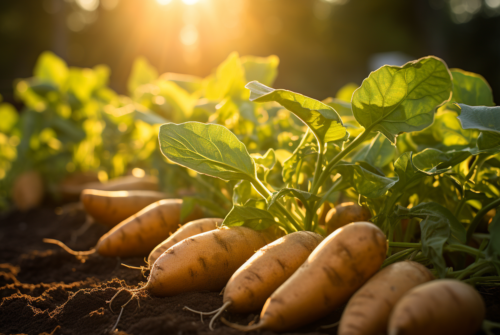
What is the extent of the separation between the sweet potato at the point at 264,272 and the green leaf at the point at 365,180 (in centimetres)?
21

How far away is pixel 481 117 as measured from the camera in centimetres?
90

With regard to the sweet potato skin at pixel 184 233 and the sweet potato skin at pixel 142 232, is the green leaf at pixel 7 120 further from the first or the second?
the sweet potato skin at pixel 184 233

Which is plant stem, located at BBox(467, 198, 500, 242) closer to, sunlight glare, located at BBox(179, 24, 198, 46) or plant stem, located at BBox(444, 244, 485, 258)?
plant stem, located at BBox(444, 244, 485, 258)

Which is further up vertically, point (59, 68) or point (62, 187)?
point (59, 68)

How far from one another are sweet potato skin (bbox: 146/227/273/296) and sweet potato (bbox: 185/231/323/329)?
0.15 m

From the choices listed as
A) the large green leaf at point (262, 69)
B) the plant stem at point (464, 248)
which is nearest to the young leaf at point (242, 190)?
the plant stem at point (464, 248)

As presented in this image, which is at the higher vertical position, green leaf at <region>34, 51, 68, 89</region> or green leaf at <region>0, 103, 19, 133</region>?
green leaf at <region>34, 51, 68, 89</region>

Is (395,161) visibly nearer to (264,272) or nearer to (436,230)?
(436,230)

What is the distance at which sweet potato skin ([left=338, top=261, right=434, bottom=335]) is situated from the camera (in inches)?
29.4

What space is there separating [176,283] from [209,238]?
0.17m

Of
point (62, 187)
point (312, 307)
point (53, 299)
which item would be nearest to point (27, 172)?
point (62, 187)

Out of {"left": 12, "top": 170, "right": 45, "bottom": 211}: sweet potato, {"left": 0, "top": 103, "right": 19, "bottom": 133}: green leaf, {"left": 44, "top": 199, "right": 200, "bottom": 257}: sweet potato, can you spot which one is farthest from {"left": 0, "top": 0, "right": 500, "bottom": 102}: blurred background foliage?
{"left": 44, "top": 199, "right": 200, "bottom": 257}: sweet potato

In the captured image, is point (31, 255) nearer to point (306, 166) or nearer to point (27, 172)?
point (306, 166)

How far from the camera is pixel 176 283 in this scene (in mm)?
1070
